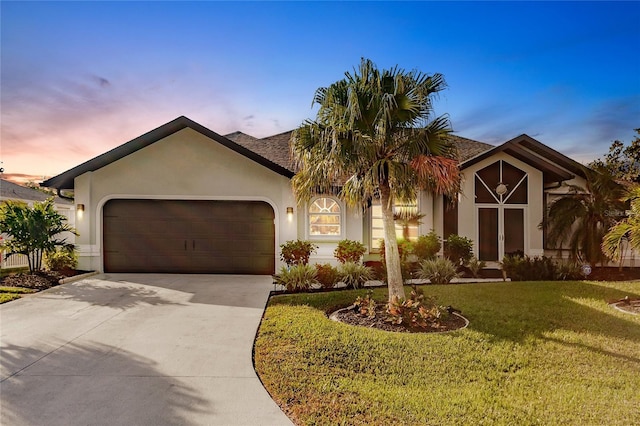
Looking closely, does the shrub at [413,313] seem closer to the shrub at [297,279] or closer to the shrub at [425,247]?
the shrub at [297,279]

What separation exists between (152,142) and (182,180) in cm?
151

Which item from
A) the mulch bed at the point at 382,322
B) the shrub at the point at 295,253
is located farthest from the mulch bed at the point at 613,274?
the shrub at the point at 295,253

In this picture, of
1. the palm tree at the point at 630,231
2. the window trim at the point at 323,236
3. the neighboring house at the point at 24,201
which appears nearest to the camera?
the palm tree at the point at 630,231

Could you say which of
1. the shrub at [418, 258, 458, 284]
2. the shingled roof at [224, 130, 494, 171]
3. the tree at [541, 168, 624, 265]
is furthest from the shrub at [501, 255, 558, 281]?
the shingled roof at [224, 130, 494, 171]

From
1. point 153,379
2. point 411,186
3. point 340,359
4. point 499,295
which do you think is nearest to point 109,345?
point 153,379

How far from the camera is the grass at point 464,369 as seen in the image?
144 inches

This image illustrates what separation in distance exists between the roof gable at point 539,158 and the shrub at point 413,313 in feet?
24.1

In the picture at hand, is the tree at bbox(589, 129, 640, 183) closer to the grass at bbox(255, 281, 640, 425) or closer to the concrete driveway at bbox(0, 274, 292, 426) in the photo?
the grass at bbox(255, 281, 640, 425)

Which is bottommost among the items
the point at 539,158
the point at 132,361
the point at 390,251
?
the point at 132,361

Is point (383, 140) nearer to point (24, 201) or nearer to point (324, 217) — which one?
point (324, 217)

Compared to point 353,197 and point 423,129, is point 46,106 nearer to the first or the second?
point 353,197

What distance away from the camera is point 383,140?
277 inches

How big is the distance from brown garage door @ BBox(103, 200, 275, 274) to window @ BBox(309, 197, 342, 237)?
147 centimetres

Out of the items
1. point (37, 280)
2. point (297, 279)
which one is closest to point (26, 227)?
point (37, 280)
